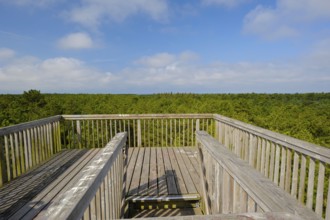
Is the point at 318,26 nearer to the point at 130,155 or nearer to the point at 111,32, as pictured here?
the point at 130,155

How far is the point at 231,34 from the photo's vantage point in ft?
27.9

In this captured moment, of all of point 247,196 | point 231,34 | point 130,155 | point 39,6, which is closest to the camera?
point 247,196

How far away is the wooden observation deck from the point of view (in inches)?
35.8

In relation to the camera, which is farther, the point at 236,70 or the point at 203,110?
the point at 236,70

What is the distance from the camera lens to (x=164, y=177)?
3.59m

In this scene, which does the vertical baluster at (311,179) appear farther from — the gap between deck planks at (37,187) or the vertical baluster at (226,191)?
the gap between deck planks at (37,187)

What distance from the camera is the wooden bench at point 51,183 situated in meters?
1.18

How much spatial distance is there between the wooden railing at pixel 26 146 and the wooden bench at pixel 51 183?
176 millimetres

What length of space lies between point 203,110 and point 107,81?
7501 mm

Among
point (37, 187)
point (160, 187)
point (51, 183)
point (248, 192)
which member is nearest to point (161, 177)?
point (160, 187)

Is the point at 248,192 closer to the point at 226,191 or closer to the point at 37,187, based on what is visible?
the point at 226,191

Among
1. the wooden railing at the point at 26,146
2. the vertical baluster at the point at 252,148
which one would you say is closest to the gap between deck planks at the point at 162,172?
the vertical baluster at the point at 252,148

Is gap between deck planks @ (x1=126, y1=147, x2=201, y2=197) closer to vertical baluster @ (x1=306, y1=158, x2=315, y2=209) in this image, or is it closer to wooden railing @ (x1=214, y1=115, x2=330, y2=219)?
wooden railing @ (x1=214, y1=115, x2=330, y2=219)

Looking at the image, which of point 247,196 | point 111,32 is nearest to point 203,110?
point 111,32
